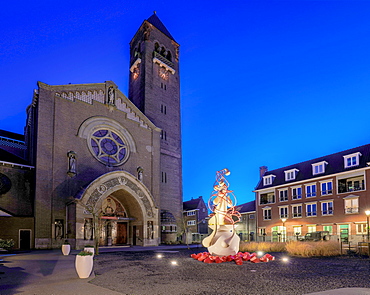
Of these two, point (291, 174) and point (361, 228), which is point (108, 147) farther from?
point (361, 228)

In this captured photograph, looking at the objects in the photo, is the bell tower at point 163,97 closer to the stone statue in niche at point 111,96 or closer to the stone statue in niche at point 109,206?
the stone statue in niche at point 111,96

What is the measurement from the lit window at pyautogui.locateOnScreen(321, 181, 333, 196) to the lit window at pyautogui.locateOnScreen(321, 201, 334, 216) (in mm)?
1289

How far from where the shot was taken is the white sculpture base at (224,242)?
61.3 ft

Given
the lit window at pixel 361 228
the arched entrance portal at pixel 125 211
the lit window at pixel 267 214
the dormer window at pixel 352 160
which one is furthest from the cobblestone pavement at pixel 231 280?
the lit window at pixel 267 214

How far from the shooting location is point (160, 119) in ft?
156

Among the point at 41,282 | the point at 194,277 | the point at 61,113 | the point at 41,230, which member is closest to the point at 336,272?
the point at 194,277

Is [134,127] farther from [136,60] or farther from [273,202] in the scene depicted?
[273,202]

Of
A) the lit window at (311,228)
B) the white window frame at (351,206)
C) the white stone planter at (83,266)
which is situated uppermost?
the white window frame at (351,206)

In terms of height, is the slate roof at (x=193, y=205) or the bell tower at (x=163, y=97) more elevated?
the bell tower at (x=163, y=97)

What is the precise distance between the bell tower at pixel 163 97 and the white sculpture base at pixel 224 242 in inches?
961

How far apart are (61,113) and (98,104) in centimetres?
518

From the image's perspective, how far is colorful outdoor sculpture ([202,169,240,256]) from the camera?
18.7 meters

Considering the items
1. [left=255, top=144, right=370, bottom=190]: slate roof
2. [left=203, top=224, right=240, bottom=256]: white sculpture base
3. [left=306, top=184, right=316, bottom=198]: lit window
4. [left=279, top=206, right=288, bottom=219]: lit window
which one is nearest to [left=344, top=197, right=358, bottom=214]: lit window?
[left=255, top=144, right=370, bottom=190]: slate roof

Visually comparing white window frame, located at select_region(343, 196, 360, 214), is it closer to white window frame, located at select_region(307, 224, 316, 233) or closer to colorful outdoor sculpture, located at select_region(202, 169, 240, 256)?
white window frame, located at select_region(307, 224, 316, 233)
